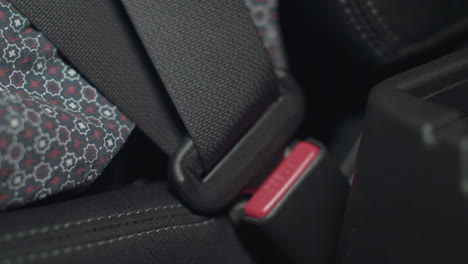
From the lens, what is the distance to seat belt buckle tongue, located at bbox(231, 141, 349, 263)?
0.56 m

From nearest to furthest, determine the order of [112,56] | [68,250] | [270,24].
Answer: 1. [68,250]
2. [112,56]
3. [270,24]

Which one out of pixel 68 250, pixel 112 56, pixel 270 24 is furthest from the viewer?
pixel 270 24

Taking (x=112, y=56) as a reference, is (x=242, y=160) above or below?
below

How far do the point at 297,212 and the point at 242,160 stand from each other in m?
0.10

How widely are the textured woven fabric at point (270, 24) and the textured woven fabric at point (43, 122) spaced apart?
27 cm

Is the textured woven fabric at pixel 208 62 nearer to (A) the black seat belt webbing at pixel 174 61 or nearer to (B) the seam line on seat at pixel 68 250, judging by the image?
(A) the black seat belt webbing at pixel 174 61

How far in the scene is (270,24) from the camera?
69 cm

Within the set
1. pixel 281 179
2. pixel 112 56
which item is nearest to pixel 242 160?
pixel 281 179

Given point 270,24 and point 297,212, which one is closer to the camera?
point 297,212

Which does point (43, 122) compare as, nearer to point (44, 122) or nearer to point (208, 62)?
point (44, 122)

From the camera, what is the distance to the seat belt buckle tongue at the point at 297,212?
56 centimetres

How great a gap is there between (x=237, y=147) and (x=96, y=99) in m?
0.20

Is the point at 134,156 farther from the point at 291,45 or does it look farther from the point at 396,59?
the point at 396,59

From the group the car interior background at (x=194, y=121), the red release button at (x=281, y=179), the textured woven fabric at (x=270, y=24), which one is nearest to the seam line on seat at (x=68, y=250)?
the car interior background at (x=194, y=121)
